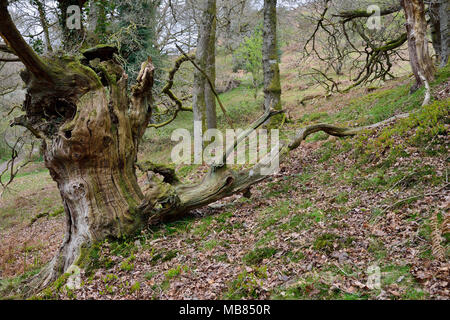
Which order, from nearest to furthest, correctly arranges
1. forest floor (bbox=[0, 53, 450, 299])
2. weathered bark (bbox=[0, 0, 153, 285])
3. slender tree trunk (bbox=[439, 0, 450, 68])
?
forest floor (bbox=[0, 53, 450, 299]), weathered bark (bbox=[0, 0, 153, 285]), slender tree trunk (bbox=[439, 0, 450, 68])

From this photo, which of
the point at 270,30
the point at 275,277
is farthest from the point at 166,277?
the point at 270,30

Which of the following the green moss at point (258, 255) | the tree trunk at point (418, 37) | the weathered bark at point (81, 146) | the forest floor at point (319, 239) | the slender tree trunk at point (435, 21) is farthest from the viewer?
the slender tree trunk at point (435, 21)

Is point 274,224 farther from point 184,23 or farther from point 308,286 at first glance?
point 184,23

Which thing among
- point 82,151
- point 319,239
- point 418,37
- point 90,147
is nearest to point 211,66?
point 418,37

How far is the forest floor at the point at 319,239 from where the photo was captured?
381 cm

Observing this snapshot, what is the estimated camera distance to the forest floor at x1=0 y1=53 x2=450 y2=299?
381 cm

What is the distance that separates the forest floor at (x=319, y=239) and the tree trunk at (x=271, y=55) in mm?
3661

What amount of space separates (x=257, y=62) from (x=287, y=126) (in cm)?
1029

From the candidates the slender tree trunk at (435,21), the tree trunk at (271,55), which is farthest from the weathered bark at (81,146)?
the slender tree trunk at (435,21)

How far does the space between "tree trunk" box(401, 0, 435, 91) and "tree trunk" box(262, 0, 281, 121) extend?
429 cm

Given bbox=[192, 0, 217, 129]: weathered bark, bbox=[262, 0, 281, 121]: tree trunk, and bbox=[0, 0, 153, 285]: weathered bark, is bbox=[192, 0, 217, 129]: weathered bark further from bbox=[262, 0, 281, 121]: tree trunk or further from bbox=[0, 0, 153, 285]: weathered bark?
bbox=[0, 0, 153, 285]: weathered bark

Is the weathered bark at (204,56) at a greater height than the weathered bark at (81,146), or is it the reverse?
the weathered bark at (204,56)

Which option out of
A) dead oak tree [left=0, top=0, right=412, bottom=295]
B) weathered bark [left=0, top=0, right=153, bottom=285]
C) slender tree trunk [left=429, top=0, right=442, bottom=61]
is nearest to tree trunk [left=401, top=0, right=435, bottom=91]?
slender tree trunk [left=429, top=0, right=442, bottom=61]

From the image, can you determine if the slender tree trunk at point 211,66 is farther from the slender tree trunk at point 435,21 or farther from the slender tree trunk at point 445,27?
the slender tree trunk at point 445,27
